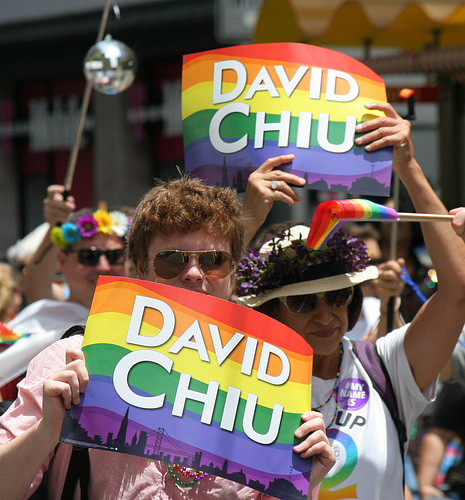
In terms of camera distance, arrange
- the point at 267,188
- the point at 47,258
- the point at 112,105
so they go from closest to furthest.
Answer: the point at 267,188, the point at 47,258, the point at 112,105

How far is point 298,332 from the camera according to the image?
2285 mm

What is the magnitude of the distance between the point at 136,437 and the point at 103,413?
0.29 ft

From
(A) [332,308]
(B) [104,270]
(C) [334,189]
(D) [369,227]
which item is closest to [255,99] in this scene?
(C) [334,189]

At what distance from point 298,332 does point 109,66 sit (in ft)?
7.35

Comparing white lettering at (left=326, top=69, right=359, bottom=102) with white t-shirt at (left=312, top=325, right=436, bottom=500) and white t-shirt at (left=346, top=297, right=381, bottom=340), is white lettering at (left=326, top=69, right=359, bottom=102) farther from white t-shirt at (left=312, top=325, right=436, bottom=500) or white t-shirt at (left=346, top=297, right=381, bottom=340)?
white t-shirt at (left=346, top=297, right=381, bottom=340)

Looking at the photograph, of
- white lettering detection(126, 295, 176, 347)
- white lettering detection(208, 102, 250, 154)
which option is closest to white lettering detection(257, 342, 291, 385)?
white lettering detection(126, 295, 176, 347)

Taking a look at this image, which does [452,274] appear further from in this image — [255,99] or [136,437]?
[136,437]

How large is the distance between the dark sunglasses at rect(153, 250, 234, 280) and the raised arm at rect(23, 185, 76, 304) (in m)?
1.92

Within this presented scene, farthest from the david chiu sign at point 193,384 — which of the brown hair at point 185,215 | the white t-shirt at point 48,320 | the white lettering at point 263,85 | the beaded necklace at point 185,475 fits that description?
the white t-shirt at point 48,320

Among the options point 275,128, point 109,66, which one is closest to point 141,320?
point 275,128

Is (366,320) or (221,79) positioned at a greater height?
(221,79)

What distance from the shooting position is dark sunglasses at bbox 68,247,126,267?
348 centimetres

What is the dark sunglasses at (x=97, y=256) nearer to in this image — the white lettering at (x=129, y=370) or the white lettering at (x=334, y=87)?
the white lettering at (x=334, y=87)

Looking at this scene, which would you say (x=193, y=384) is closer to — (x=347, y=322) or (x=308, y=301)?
(x=308, y=301)
